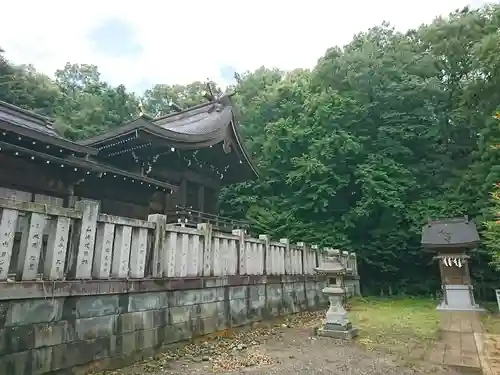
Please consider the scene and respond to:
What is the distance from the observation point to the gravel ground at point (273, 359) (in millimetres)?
5062

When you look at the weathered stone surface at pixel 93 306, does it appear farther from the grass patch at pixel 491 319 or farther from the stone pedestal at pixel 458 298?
the stone pedestal at pixel 458 298

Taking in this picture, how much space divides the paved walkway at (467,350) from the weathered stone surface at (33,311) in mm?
5622

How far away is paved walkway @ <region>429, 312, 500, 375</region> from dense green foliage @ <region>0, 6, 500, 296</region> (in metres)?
6.49

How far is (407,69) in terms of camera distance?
2239cm

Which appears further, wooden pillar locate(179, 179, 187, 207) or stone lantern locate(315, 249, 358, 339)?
wooden pillar locate(179, 179, 187, 207)

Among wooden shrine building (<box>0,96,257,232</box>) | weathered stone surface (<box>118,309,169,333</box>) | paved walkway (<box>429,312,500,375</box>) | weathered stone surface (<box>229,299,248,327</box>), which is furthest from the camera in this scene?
wooden shrine building (<box>0,96,257,232</box>)

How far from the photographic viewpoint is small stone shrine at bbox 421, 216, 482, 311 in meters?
14.9

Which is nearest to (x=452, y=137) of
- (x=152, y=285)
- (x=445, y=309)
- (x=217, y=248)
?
(x=445, y=309)

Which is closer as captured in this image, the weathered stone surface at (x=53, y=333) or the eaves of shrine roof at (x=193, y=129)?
the weathered stone surface at (x=53, y=333)

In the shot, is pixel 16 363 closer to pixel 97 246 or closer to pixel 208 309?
pixel 97 246

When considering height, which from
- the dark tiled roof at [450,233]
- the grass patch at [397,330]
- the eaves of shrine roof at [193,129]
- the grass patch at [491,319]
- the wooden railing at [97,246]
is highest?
the eaves of shrine roof at [193,129]

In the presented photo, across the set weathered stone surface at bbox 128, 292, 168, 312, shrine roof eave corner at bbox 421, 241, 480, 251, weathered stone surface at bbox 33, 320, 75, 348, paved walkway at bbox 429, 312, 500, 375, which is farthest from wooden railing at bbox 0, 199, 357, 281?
shrine roof eave corner at bbox 421, 241, 480, 251

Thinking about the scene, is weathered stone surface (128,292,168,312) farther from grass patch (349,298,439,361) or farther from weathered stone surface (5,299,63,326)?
grass patch (349,298,439,361)

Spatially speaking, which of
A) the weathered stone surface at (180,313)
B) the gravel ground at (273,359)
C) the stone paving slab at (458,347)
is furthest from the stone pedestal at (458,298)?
the weathered stone surface at (180,313)
